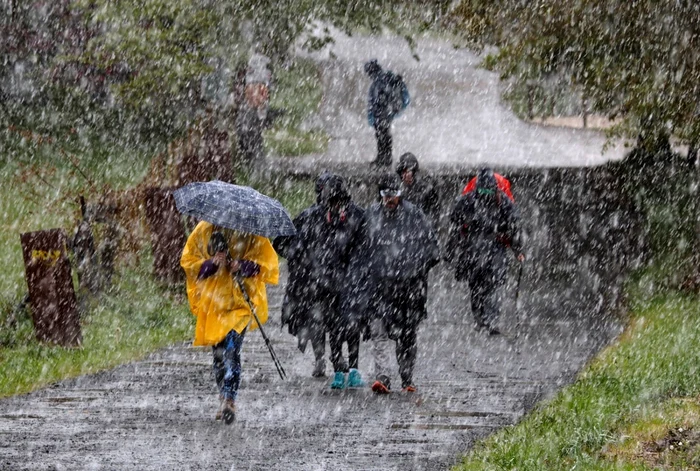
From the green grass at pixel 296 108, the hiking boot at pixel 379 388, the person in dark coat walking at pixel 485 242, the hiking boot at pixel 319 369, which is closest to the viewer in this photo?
the hiking boot at pixel 379 388

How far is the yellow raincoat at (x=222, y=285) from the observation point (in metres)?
8.64

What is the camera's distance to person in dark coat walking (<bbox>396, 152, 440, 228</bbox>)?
1133 cm

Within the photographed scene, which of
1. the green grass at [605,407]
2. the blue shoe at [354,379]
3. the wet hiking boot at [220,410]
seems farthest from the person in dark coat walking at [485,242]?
the wet hiking boot at [220,410]

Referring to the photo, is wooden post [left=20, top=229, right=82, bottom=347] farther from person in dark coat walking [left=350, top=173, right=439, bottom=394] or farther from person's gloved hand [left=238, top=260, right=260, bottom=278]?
person's gloved hand [left=238, top=260, right=260, bottom=278]

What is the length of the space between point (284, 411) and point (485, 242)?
4.20m

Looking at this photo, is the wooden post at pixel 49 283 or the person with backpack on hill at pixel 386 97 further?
the person with backpack on hill at pixel 386 97

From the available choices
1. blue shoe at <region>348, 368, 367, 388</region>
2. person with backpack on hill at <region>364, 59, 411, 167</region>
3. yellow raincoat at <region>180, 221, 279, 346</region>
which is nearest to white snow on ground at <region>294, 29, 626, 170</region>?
person with backpack on hill at <region>364, 59, 411, 167</region>

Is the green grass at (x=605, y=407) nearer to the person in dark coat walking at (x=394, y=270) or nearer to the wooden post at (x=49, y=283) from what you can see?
the person in dark coat walking at (x=394, y=270)

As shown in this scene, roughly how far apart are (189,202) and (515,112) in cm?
2985

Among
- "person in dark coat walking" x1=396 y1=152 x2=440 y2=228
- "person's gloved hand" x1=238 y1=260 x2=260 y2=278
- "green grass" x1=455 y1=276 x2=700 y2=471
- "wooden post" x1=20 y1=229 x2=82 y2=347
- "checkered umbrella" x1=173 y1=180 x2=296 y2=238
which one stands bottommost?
"green grass" x1=455 y1=276 x2=700 y2=471

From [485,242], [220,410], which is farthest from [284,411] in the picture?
[485,242]

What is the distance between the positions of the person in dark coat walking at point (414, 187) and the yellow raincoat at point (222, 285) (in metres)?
2.79

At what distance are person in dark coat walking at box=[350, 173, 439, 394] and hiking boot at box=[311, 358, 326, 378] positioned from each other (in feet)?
2.62

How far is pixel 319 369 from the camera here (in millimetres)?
10508
